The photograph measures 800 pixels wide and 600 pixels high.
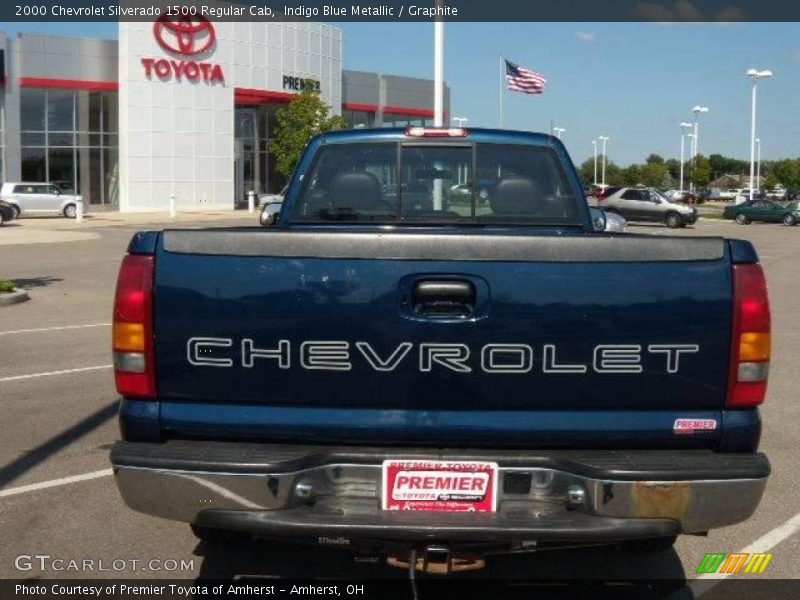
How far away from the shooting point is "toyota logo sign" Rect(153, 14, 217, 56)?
44.9 meters

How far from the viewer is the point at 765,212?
4675 cm

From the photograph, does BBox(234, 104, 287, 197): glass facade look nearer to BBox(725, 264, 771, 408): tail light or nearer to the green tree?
BBox(725, 264, 771, 408): tail light

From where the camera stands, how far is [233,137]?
49500 mm

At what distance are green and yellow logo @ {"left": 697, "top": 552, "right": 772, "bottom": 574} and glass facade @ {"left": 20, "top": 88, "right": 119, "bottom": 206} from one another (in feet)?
140

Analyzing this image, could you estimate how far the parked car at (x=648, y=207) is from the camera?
42.0 m

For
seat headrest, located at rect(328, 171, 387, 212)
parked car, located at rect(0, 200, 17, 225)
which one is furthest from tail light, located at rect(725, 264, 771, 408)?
parked car, located at rect(0, 200, 17, 225)

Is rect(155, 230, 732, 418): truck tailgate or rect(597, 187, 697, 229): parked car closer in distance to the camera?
rect(155, 230, 732, 418): truck tailgate

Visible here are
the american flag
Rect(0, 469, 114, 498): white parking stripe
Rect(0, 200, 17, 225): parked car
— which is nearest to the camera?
Rect(0, 469, 114, 498): white parking stripe

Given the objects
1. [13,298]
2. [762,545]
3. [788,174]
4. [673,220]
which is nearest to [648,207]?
[673,220]

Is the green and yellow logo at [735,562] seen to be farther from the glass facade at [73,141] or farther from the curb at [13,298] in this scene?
the glass facade at [73,141]

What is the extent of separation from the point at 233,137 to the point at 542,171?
45157 mm

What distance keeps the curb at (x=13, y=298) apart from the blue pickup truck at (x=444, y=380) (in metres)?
12.0

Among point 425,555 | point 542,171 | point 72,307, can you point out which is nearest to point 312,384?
point 425,555

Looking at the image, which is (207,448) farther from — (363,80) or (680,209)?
(363,80)
